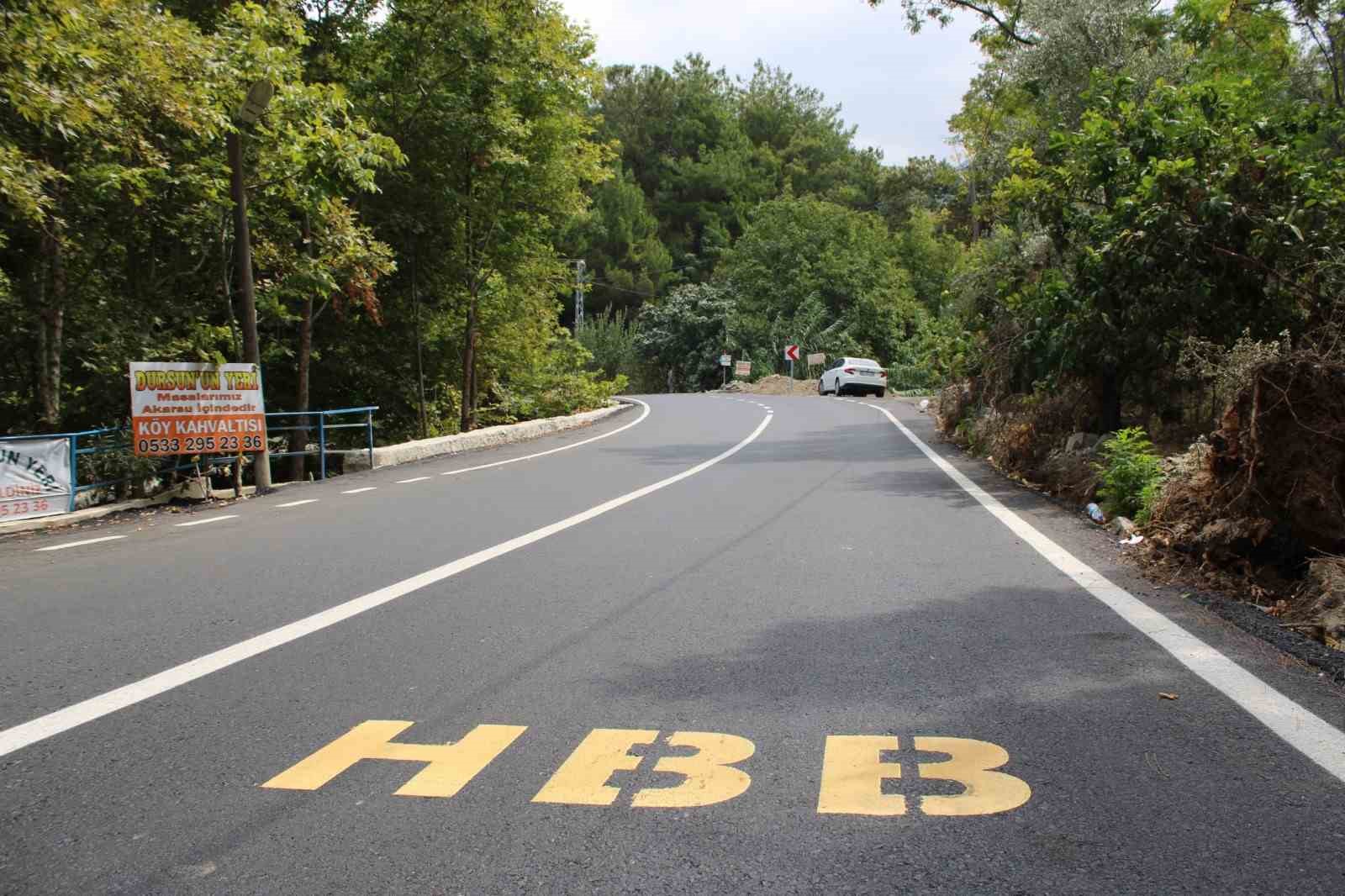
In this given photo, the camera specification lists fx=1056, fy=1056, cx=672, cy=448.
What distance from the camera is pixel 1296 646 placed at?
17.3 ft

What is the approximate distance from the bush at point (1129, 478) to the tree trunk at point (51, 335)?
14.2m

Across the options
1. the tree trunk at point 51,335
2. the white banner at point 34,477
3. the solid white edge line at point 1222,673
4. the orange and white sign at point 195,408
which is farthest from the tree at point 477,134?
the solid white edge line at point 1222,673

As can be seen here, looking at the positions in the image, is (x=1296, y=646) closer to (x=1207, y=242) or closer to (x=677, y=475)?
(x=1207, y=242)

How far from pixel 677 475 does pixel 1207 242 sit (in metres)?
6.81

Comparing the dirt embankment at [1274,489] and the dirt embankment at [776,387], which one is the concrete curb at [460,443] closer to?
the dirt embankment at [1274,489]

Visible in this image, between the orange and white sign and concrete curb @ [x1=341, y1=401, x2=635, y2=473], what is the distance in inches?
81.2

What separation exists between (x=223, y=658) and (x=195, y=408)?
32.3 feet

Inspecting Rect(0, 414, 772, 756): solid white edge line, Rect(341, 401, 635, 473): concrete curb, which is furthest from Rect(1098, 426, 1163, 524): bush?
Rect(341, 401, 635, 473): concrete curb

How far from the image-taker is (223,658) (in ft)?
17.3

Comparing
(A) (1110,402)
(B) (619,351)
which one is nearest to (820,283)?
(B) (619,351)

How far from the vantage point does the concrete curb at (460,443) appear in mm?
17031

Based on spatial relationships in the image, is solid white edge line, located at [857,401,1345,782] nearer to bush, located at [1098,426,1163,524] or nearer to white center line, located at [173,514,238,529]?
bush, located at [1098,426,1163,524]

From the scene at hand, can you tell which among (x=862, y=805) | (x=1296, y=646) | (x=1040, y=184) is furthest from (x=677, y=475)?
(x=862, y=805)

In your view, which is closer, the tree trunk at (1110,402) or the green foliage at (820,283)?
the tree trunk at (1110,402)
